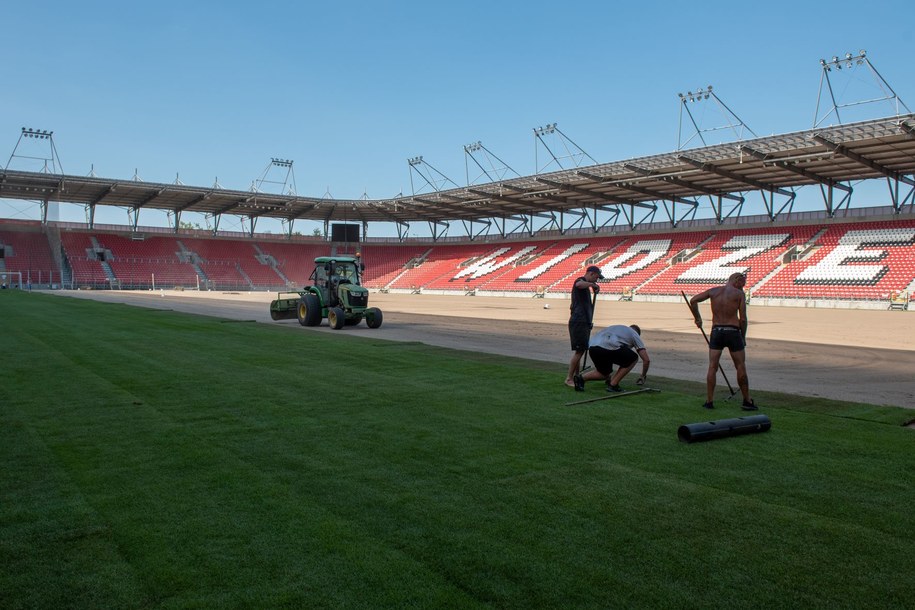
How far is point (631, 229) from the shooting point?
5831 cm

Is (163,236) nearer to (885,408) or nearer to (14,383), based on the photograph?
(14,383)

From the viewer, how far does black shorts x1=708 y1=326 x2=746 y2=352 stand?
777 centimetres

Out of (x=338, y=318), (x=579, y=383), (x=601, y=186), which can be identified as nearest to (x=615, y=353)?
(x=579, y=383)

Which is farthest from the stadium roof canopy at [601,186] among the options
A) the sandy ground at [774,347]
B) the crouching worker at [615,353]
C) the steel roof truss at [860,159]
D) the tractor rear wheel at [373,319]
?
the crouching worker at [615,353]

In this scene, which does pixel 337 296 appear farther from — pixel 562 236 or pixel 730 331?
pixel 562 236

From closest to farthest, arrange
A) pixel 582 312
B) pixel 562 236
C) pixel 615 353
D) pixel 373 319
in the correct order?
pixel 615 353
pixel 582 312
pixel 373 319
pixel 562 236

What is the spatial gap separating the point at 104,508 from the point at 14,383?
5930mm

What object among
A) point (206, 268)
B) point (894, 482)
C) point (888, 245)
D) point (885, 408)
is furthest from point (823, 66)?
point (206, 268)

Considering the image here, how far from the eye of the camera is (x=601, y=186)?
51094mm

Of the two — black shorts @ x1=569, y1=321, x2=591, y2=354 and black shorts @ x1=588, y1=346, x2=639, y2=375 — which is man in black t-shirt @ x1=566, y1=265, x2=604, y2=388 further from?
black shorts @ x1=588, y1=346, x2=639, y2=375

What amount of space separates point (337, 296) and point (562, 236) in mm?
46872

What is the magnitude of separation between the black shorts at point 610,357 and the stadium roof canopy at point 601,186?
3111 centimetres

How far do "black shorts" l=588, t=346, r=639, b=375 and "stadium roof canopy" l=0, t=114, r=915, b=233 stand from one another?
3111cm

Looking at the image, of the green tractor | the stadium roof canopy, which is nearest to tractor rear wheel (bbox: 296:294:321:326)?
the green tractor
